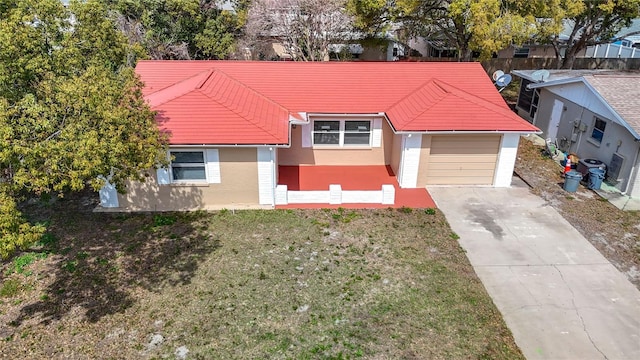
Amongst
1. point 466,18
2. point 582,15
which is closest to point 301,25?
point 466,18

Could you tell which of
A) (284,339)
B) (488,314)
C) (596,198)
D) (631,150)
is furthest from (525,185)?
(284,339)

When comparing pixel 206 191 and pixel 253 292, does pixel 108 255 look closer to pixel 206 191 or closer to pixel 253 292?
pixel 206 191

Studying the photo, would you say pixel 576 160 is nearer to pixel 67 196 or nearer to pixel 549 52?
pixel 67 196

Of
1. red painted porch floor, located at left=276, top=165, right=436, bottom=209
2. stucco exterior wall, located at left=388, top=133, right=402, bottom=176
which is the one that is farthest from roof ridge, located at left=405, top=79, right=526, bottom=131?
red painted porch floor, located at left=276, top=165, right=436, bottom=209

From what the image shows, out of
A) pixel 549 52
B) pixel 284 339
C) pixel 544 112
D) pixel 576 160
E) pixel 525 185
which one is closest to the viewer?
pixel 284 339

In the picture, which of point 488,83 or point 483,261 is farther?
point 488,83

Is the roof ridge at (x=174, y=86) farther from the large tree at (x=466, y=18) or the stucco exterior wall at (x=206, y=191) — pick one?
the large tree at (x=466, y=18)

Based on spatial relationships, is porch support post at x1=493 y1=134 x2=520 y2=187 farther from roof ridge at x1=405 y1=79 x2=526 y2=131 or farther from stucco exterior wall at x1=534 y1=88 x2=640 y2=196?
stucco exterior wall at x1=534 y1=88 x2=640 y2=196

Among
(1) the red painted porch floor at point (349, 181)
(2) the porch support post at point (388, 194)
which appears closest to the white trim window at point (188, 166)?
(1) the red painted porch floor at point (349, 181)
